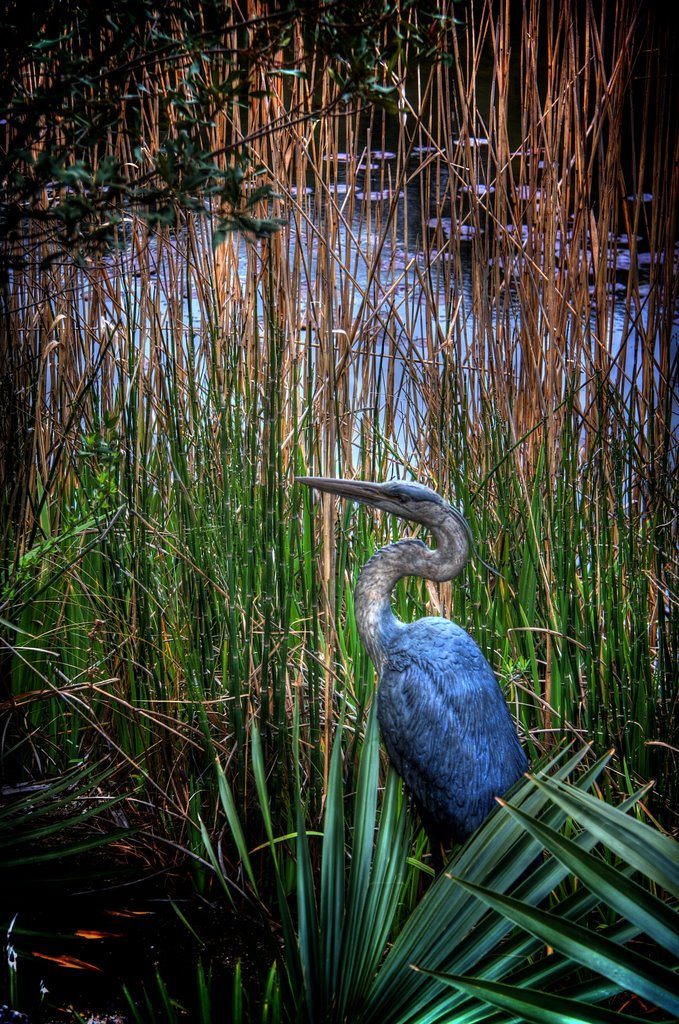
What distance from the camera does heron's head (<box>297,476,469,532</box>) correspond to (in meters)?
1.38

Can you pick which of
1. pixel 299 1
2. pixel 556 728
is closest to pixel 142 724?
pixel 556 728

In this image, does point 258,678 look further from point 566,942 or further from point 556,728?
point 566,942

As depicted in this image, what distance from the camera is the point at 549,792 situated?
3.12 ft

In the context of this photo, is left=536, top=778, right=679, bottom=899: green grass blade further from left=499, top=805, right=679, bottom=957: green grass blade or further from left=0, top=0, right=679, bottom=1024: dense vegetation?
left=0, top=0, right=679, bottom=1024: dense vegetation

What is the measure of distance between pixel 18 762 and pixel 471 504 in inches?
46.3

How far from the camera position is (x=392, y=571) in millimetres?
1400

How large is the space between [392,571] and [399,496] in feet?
0.39

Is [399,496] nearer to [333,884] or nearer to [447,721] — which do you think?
[447,721]

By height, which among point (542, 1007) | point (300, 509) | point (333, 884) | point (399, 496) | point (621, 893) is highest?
point (399, 496)

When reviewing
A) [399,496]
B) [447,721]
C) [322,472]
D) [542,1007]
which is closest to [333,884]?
[447,721]

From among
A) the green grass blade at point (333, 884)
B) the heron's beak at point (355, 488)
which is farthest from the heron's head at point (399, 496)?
the green grass blade at point (333, 884)

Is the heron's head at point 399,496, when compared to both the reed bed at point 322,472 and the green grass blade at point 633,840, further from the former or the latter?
the green grass blade at point 633,840

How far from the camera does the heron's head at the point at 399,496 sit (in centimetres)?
138

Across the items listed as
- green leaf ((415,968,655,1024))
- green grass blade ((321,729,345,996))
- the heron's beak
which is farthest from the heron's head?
green leaf ((415,968,655,1024))
